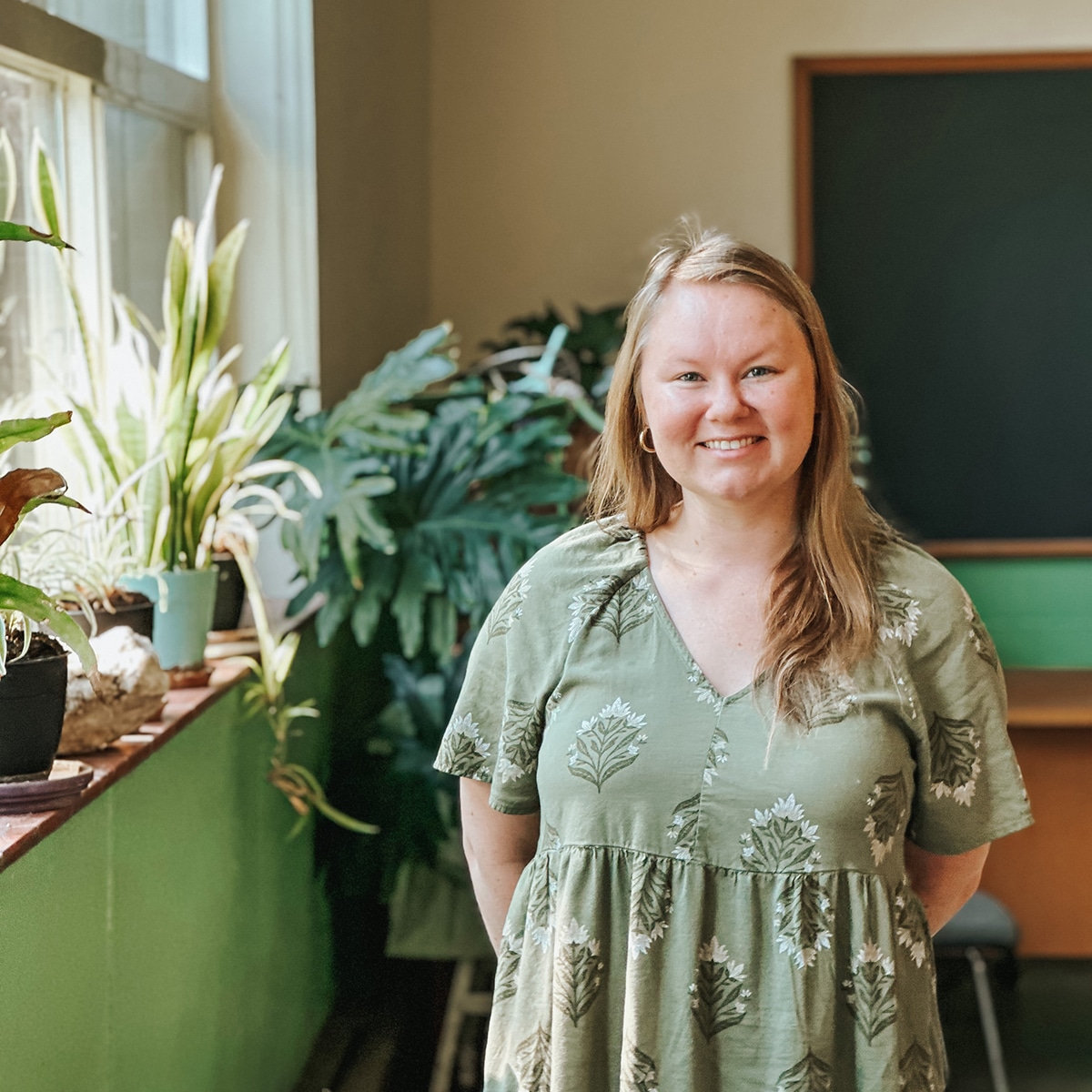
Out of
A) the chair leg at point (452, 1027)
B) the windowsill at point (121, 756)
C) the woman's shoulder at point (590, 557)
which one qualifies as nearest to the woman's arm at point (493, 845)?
the woman's shoulder at point (590, 557)

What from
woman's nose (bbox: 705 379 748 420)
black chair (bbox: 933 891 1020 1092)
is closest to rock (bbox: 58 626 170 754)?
woman's nose (bbox: 705 379 748 420)

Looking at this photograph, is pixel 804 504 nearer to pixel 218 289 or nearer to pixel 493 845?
pixel 493 845

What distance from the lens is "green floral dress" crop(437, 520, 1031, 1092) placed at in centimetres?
114

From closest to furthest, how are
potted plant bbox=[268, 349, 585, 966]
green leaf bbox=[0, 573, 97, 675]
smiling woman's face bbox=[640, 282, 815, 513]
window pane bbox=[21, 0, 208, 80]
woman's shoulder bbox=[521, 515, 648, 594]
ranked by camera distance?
green leaf bbox=[0, 573, 97, 675], smiling woman's face bbox=[640, 282, 815, 513], woman's shoulder bbox=[521, 515, 648, 594], potted plant bbox=[268, 349, 585, 966], window pane bbox=[21, 0, 208, 80]

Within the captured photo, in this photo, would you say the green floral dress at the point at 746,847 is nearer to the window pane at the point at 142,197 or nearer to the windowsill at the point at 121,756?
the windowsill at the point at 121,756

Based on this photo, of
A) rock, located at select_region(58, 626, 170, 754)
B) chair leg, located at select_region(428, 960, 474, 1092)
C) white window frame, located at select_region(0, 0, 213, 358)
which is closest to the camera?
rock, located at select_region(58, 626, 170, 754)

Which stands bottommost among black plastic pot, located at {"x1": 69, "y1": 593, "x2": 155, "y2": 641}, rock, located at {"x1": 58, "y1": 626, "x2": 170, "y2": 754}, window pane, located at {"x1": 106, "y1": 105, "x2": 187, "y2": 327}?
rock, located at {"x1": 58, "y1": 626, "x2": 170, "y2": 754}

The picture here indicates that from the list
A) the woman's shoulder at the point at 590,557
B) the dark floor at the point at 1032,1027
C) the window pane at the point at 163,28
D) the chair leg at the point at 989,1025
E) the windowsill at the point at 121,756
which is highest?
the window pane at the point at 163,28

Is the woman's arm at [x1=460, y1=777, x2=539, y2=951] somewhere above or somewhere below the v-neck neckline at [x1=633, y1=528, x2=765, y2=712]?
below

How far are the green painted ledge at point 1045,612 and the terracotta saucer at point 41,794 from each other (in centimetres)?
274

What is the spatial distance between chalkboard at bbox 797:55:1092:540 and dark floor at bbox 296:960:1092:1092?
1188 millimetres

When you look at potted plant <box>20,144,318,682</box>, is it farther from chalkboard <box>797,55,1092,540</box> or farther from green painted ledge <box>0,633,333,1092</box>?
chalkboard <box>797,55,1092,540</box>

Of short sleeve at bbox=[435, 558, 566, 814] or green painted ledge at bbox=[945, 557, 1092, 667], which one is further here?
green painted ledge at bbox=[945, 557, 1092, 667]

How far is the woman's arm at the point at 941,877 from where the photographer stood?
1298 mm
